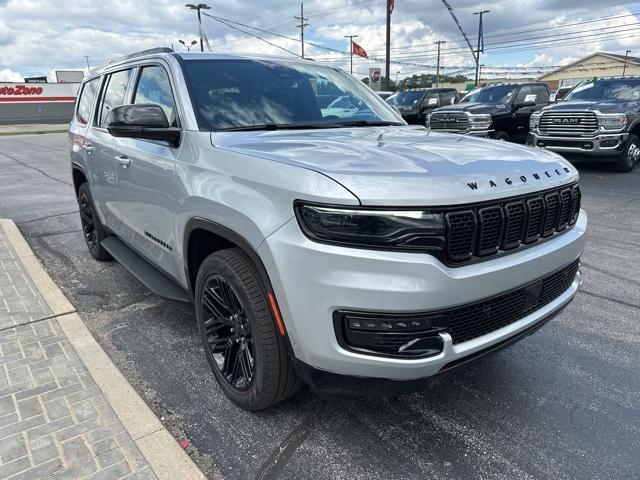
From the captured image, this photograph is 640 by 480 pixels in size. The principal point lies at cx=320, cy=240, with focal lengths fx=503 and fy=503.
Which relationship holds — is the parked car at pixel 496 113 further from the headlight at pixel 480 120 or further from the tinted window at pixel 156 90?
the tinted window at pixel 156 90

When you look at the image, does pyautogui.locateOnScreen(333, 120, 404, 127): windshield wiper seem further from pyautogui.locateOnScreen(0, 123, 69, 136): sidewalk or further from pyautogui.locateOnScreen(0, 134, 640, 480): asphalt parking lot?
pyautogui.locateOnScreen(0, 123, 69, 136): sidewalk

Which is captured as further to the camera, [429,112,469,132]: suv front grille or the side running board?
[429,112,469,132]: suv front grille

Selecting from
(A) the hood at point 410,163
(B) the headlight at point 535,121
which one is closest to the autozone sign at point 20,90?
(B) the headlight at point 535,121

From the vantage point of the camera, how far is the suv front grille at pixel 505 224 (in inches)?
82.4

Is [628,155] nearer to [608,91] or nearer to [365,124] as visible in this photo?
[608,91]

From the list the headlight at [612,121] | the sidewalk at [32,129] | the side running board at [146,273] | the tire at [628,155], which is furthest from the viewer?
the sidewalk at [32,129]

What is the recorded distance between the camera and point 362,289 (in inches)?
78.3

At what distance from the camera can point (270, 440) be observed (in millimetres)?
2578

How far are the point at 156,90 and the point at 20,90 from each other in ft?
146

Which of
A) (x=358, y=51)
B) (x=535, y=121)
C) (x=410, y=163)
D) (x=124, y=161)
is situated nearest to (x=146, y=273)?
(x=124, y=161)

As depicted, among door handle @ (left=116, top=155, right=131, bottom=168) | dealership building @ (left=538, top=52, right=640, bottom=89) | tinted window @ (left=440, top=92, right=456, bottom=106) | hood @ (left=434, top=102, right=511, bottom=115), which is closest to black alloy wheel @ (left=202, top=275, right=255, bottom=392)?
door handle @ (left=116, top=155, right=131, bottom=168)

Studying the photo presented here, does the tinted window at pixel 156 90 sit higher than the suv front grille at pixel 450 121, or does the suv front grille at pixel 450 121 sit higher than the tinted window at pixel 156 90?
the tinted window at pixel 156 90

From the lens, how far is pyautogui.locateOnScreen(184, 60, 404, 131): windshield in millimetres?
3127

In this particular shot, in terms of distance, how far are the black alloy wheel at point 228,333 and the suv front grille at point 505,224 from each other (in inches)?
42.5
